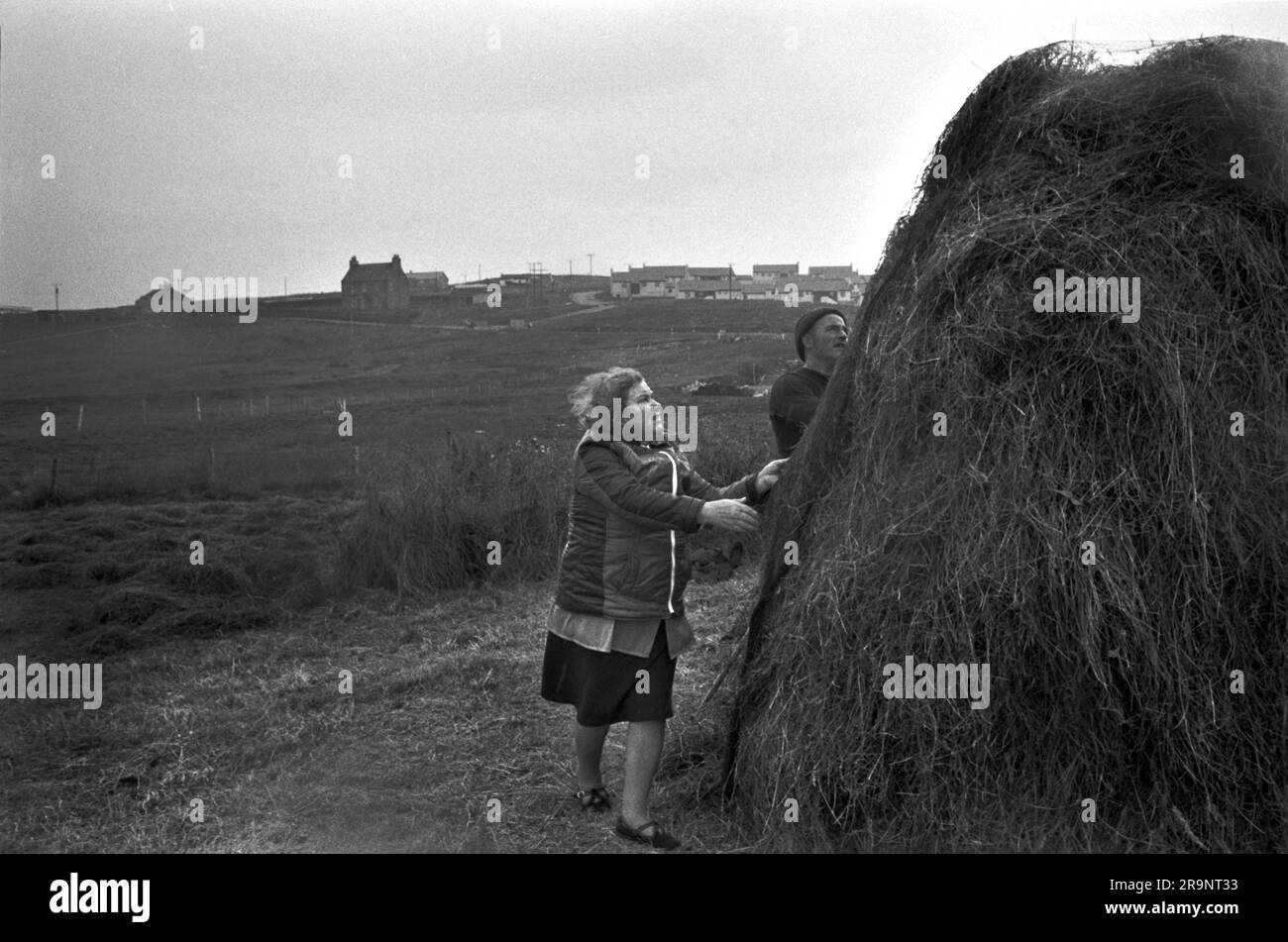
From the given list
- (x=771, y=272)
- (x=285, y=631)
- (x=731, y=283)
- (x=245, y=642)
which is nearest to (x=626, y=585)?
(x=245, y=642)

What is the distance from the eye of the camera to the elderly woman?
4.63 metres

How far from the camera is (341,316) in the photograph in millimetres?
30375

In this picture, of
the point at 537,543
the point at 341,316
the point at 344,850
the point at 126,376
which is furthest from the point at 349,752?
the point at 341,316

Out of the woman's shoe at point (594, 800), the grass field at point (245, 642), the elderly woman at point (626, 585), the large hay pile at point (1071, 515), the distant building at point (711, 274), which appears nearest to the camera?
the large hay pile at point (1071, 515)

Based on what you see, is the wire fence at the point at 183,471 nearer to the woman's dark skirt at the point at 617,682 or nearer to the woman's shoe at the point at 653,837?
the woman's dark skirt at the point at 617,682

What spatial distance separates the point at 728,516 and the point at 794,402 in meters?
1.67

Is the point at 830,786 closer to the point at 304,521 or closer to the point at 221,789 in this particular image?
the point at 221,789

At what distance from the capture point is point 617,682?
470 centimetres

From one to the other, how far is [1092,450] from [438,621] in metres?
6.25

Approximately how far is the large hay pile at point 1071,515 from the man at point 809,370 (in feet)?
3.17

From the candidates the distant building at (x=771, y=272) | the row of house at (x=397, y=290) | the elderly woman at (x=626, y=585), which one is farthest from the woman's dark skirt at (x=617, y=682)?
the distant building at (x=771, y=272)

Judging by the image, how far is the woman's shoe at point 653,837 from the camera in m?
4.64

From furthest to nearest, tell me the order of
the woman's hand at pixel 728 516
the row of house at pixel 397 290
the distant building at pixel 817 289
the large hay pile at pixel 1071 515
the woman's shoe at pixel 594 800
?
the distant building at pixel 817 289, the row of house at pixel 397 290, the woman's shoe at pixel 594 800, the woman's hand at pixel 728 516, the large hay pile at pixel 1071 515

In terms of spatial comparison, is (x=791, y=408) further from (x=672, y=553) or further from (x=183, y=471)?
(x=183, y=471)
